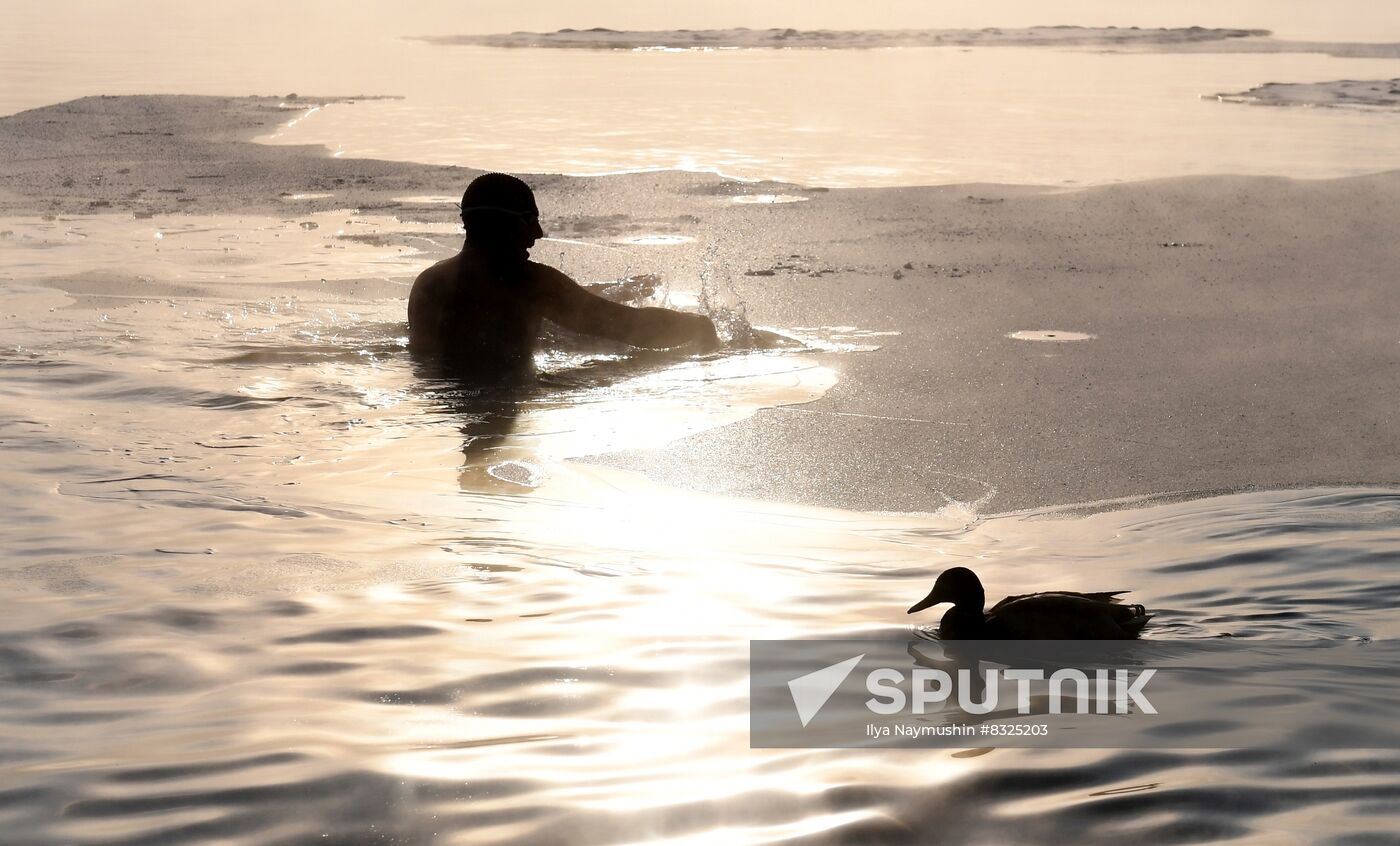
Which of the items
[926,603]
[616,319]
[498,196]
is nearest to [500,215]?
[498,196]

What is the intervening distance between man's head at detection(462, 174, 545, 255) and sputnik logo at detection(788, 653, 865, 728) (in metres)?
3.63

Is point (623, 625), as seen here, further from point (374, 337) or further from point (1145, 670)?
point (374, 337)

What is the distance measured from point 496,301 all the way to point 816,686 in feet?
12.7

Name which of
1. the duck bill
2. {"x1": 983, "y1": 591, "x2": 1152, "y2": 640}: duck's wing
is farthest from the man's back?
{"x1": 983, "y1": 591, "x2": 1152, "y2": 640}: duck's wing

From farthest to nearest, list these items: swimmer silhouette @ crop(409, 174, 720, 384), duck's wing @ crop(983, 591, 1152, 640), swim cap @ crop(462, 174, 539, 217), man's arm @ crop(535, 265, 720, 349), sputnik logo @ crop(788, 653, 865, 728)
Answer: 1. man's arm @ crop(535, 265, 720, 349)
2. swimmer silhouette @ crop(409, 174, 720, 384)
3. swim cap @ crop(462, 174, 539, 217)
4. duck's wing @ crop(983, 591, 1152, 640)
5. sputnik logo @ crop(788, 653, 865, 728)

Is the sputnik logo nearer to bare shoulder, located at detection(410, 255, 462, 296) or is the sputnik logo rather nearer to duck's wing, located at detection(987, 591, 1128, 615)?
duck's wing, located at detection(987, 591, 1128, 615)

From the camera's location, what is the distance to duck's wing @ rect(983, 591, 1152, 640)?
323 cm

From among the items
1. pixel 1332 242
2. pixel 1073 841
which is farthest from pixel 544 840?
pixel 1332 242

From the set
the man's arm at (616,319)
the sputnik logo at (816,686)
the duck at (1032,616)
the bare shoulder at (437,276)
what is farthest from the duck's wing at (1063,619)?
the bare shoulder at (437,276)

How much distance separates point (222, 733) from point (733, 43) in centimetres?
2877

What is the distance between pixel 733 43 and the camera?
30.0 metres

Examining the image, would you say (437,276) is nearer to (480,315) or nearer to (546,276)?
(480,315)

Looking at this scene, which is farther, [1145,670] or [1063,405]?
[1063,405]

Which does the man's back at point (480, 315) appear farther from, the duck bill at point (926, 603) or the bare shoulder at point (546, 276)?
the duck bill at point (926, 603)
